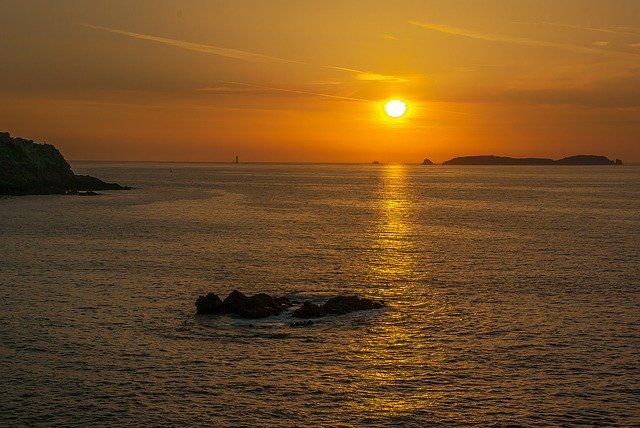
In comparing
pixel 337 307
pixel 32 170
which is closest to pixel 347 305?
pixel 337 307

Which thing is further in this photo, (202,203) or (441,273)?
(202,203)

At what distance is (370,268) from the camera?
181 feet

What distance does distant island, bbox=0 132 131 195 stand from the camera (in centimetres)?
13450

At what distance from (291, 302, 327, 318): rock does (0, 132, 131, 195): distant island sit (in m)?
111

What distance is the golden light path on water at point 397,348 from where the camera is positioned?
25719 mm

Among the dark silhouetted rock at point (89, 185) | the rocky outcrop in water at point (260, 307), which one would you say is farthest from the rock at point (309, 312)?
the dark silhouetted rock at point (89, 185)

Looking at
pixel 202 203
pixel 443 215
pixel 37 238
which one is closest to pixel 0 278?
pixel 37 238

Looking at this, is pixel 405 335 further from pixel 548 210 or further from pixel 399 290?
pixel 548 210

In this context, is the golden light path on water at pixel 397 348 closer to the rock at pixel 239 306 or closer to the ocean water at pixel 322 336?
the ocean water at pixel 322 336

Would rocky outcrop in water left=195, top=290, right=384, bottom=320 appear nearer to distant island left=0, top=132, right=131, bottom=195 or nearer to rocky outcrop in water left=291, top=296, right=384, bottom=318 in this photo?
rocky outcrop in water left=291, top=296, right=384, bottom=318

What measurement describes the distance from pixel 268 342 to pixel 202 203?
10479 centimetres

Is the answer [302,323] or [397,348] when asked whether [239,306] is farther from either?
[397,348]

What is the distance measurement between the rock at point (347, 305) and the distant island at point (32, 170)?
4366 inches

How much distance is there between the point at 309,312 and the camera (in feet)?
122
